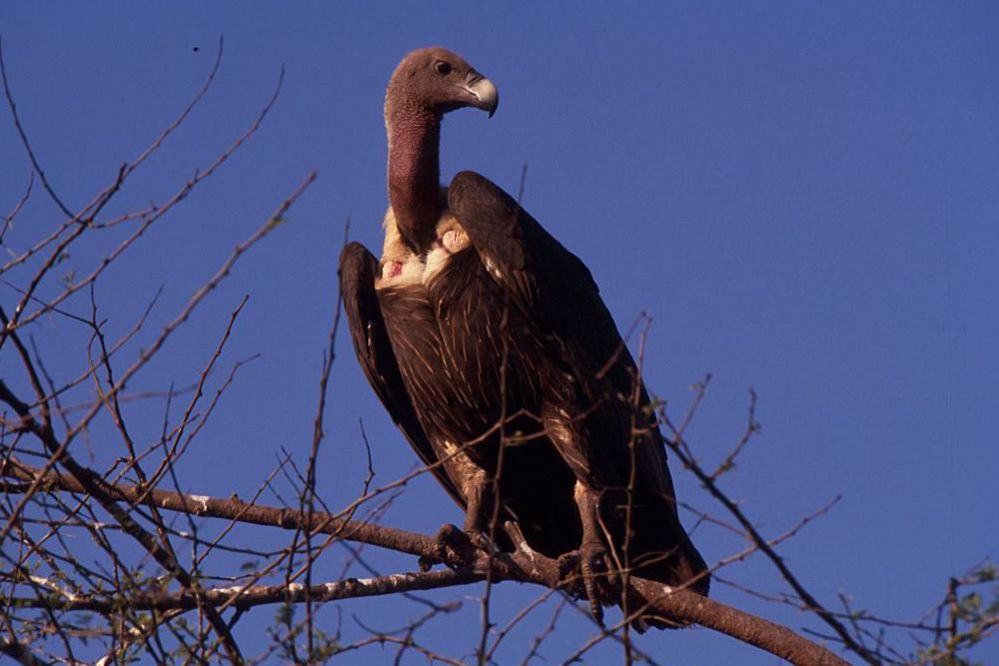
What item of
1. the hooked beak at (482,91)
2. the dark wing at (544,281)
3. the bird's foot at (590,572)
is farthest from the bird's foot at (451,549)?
the hooked beak at (482,91)

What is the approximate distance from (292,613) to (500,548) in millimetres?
2423

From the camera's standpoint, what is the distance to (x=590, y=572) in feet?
18.5

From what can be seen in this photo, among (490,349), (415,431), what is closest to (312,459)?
(490,349)

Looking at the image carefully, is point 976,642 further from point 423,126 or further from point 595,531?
point 423,126

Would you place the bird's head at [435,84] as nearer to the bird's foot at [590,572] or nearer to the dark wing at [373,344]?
the dark wing at [373,344]

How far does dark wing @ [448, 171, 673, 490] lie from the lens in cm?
592

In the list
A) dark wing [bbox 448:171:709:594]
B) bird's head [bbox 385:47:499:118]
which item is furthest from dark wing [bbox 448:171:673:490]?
bird's head [bbox 385:47:499:118]

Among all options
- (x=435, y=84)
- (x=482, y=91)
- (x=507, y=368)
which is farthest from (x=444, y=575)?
→ (x=435, y=84)

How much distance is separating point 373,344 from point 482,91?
1247 mm

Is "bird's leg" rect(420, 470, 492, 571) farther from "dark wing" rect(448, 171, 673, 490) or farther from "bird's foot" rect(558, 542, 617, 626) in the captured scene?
"dark wing" rect(448, 171, 673, 490)

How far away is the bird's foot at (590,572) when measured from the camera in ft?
18.4

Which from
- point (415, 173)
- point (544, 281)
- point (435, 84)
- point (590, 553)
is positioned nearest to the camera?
point (590, 553)

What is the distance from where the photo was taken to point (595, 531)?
Result: 19.3 feet

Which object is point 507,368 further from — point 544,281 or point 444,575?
point 444,575
